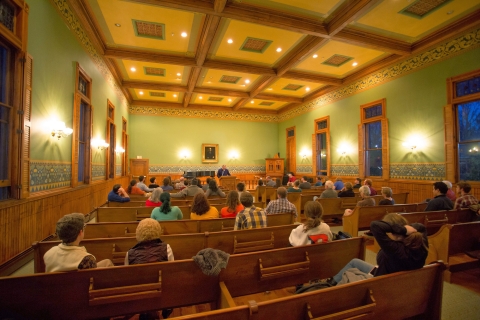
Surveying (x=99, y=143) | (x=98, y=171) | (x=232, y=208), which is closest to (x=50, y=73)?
(x=99, y=143)

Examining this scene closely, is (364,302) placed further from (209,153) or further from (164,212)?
(209,153)

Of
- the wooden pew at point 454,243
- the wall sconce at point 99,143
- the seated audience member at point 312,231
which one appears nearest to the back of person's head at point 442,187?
the wooden pew at point 454,243

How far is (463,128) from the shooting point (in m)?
5.89

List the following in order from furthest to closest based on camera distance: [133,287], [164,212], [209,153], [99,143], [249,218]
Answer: [209,153], [99,143], [164,212], [249,218], [133,287]

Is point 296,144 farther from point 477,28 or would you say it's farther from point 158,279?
point 158,279

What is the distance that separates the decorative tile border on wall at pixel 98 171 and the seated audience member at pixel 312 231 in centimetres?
614

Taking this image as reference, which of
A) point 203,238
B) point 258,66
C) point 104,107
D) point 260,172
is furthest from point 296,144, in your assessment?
point 203,238

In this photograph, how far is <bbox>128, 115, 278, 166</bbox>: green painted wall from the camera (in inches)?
498

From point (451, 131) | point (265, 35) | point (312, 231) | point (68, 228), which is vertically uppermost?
point (265, 35)

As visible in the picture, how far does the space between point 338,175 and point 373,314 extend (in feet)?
29.9

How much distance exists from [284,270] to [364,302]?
623mm

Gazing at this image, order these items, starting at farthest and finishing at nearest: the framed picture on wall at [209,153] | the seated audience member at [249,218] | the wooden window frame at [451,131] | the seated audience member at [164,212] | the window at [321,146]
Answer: the framed picture on wall at [209,153]
the window at [321,146]
the wooden window frame at [451,131]
the seated audience member at [164,212]
the seated audience member at [249,218]

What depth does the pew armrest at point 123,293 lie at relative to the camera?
1.45m

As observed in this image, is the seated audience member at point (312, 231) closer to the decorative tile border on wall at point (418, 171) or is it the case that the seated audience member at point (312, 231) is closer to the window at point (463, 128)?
the window at point (463, 128)
